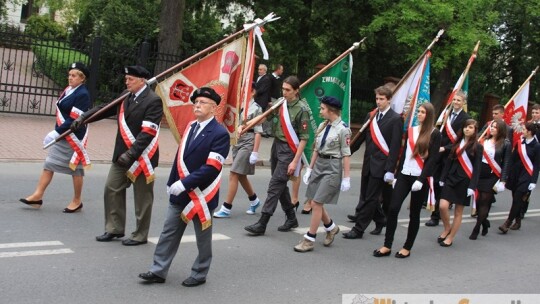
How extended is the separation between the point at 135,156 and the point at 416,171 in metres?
3.05

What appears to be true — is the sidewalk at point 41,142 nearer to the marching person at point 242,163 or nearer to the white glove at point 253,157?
the marching person at point 242,163

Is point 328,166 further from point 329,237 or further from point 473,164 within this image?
point 473,164

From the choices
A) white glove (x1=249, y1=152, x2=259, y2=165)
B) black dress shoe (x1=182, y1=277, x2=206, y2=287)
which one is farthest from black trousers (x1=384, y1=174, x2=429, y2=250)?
black dress shoe (x1=182, y1=277, x2=206, y2=287)

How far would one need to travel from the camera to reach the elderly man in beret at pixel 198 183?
5695 mm

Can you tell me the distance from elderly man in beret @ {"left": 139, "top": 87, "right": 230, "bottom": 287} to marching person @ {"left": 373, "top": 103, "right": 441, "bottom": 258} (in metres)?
2.49

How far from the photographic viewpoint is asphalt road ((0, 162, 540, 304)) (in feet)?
18.4

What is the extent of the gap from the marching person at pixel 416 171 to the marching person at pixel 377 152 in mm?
445

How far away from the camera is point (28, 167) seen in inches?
441

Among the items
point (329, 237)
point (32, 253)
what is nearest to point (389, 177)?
point (329, 237)

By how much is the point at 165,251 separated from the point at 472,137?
458cm

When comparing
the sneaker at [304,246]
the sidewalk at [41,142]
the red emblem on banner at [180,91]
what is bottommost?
the sidewalk at [41,142]

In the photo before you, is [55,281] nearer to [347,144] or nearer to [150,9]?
[347,144]

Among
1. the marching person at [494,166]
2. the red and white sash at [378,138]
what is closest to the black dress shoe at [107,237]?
the red and white sash at [378,138]

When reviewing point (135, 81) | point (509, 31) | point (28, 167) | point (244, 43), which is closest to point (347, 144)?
point (244, 43)
